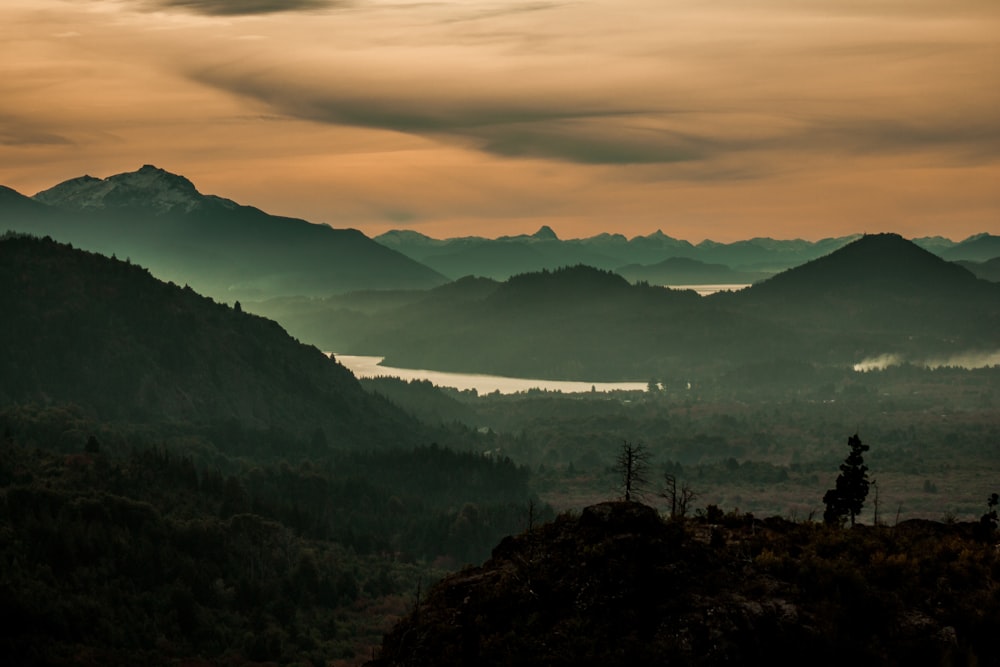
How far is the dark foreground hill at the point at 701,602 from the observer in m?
62.0

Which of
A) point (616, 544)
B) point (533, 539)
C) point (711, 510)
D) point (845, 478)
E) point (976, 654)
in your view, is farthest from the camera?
point (845, 478)

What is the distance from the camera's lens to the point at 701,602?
209 ft

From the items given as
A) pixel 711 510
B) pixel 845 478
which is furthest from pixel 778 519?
pixel 845 478

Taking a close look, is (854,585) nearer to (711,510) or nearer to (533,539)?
(711,510)

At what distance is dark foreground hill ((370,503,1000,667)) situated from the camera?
62031 mm

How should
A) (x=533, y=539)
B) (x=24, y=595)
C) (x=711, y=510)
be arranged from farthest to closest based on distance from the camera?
(x=24, y=595)
(x=711, y=510)
(x=533, y=539)

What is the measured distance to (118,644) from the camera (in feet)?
593

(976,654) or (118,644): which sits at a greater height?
(976,654)

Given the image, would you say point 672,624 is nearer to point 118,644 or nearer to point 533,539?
point 533,539

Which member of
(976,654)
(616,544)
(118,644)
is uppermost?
(616,544)

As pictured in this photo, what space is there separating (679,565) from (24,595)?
139m

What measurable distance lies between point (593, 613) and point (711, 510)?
684 inches

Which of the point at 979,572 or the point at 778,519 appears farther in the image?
the point at 778,519

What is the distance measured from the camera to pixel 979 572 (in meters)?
68.3
